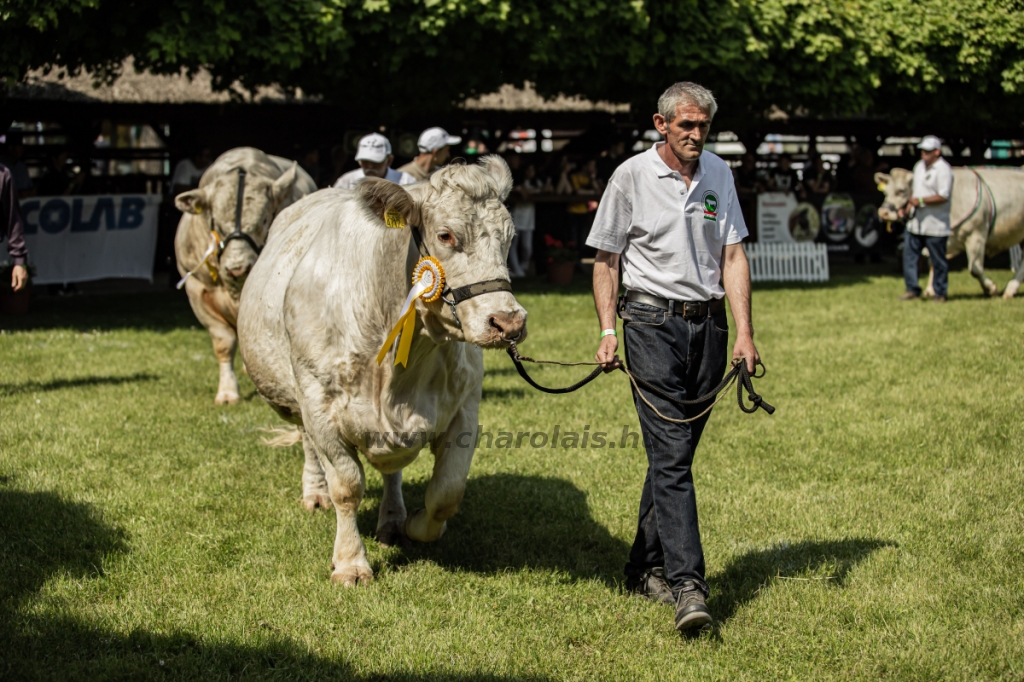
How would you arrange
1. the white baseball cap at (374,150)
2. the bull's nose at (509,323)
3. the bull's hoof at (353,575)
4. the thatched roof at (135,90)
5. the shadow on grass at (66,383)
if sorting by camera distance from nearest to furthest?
the bull's nose at (509,323)
the bull's hoof at (353,575)
the white baseball cap at (374,150)
the shadow on grass at (66,383)
the thatched roof at (135,90)

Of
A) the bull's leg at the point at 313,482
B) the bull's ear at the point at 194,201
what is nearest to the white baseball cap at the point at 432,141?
the bull's ear at the point at 194,201

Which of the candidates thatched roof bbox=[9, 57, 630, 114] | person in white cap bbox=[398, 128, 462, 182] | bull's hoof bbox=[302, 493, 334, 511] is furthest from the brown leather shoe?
thatched roof bbox=[9, 57, 630, 114]

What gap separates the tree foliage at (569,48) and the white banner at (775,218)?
189 centimetres

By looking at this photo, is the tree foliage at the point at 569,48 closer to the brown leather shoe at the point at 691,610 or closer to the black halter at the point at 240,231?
the black halter at the point at 240,231

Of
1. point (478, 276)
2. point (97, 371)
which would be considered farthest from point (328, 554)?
point (97, 371)

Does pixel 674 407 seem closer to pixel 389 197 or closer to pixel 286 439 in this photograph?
pixel 389 197

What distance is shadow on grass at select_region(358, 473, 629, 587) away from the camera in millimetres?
5117

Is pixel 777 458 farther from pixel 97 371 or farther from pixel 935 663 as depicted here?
pixel 97 371

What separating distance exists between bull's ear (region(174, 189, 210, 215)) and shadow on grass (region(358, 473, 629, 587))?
3368 mm

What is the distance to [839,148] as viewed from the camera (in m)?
34.1

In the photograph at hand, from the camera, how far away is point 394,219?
13.8 ft

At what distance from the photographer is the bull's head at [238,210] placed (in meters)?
7.74

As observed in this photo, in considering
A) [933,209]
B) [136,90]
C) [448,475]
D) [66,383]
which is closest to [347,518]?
[448,475]

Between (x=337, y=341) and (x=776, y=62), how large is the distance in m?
14.7
